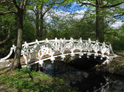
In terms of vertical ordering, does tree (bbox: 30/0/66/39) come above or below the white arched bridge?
above

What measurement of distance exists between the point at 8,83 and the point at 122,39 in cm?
1931

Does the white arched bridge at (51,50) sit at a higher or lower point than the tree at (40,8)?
lower

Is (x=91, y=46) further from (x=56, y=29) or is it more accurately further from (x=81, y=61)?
(x=56, y=29)

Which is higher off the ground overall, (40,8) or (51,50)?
(40,8)

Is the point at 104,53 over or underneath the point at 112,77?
over

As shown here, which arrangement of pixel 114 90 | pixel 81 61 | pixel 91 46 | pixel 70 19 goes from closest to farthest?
pixel 114 90 → pixel 91 46 → pixel 81 61 → pixel 70 19

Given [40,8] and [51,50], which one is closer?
[51,50]

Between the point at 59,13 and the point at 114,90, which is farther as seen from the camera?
the point at 59,13

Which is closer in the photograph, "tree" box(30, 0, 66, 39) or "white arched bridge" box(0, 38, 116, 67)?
"white arched bridge" box(0, 38, 116, 67)

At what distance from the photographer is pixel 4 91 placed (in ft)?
10.7

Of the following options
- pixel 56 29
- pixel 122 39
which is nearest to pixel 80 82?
pixel 56 29

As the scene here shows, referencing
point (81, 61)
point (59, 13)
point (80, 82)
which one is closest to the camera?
point (80, 82)

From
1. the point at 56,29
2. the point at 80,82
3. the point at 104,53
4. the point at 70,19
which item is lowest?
the point at 80,82

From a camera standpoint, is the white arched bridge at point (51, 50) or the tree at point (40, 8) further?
the tree at point (40, 8)
